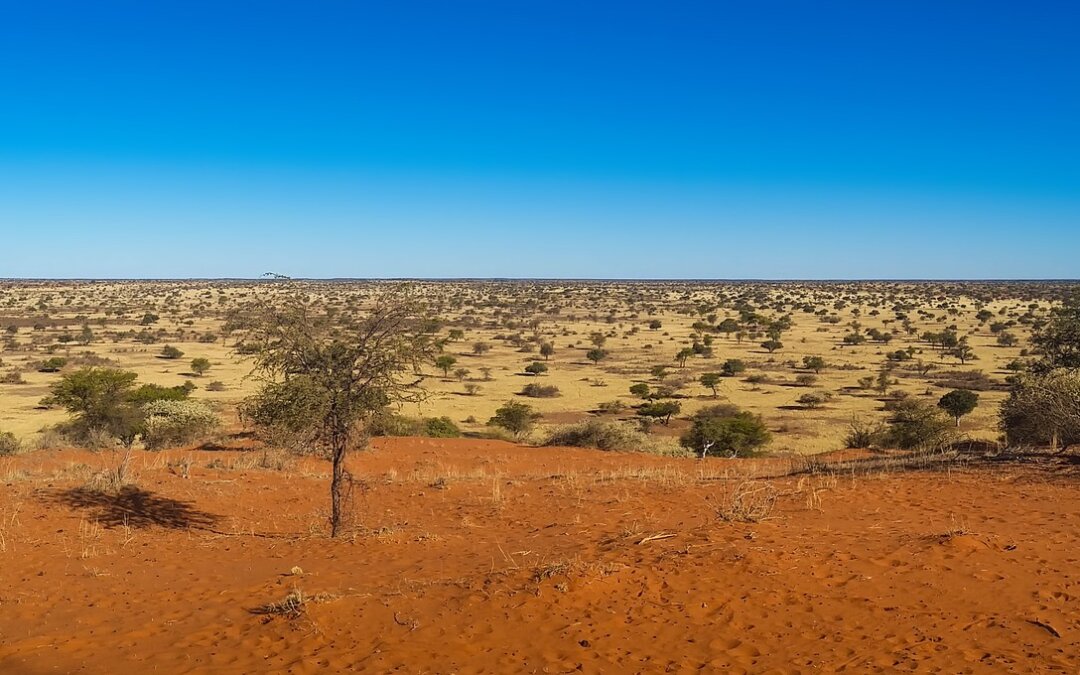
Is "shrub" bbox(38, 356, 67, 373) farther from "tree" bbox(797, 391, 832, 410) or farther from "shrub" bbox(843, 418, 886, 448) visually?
"shrub" bbox(843, 418, 886, 448)

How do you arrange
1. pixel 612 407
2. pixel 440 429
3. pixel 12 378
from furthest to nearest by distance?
pixel 12 378 → pixel 612 407 → pixel 440 429

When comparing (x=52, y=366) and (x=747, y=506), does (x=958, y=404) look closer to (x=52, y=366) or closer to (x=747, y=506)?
(x=747, y=506)

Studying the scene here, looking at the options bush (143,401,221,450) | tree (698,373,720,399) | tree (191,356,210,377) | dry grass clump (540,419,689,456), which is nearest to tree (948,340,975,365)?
tree (698,373,720,399)

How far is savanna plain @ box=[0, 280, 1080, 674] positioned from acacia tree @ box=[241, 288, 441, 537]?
0.06 metres

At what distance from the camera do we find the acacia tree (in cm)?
1180

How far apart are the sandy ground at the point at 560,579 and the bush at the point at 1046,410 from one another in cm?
165

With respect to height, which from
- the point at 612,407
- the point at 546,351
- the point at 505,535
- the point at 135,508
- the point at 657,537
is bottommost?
the point at 612,407

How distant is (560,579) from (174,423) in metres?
20.3

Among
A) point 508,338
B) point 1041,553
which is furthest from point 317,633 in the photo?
point 508,338

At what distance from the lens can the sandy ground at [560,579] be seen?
7441 millimetres

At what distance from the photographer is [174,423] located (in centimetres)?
2519

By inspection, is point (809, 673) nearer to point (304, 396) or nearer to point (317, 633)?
point (317, 633)

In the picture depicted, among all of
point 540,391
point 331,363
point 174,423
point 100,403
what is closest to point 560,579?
point 331,363

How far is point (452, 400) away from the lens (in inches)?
1421
